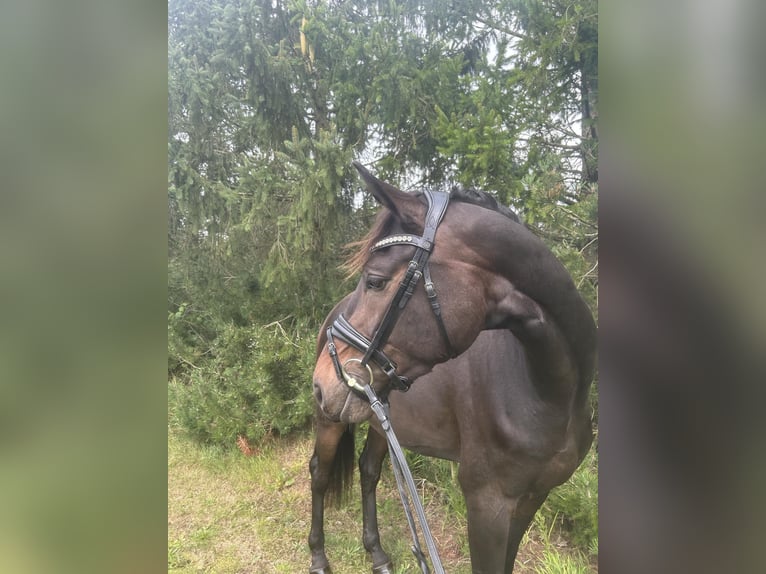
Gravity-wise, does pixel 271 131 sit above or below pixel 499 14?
below

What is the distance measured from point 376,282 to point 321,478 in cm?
196

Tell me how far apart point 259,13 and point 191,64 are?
690 mm

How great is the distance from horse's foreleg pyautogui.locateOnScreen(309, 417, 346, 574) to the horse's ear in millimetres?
1771

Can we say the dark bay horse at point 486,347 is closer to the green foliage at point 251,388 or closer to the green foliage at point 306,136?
the green foliage at point 306,136

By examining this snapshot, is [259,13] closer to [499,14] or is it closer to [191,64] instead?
[191,64]

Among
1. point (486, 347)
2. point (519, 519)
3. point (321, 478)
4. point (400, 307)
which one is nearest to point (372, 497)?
point (321, 478)

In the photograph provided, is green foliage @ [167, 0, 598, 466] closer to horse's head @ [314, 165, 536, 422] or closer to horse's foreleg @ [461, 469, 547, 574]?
horse's head @ [314, 165, 536, 422]

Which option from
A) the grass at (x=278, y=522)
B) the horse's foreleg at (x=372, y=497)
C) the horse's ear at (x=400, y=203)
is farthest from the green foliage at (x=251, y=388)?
the horse's ear at (x=400, y=203)

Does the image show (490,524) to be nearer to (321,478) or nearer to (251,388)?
(321,478)

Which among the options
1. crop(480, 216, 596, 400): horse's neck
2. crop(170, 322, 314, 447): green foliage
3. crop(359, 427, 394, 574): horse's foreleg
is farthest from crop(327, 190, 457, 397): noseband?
crop(170, 322, 314, 447): green foliage

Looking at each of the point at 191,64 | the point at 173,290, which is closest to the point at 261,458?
the point at 173,290

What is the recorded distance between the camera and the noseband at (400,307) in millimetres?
1201
